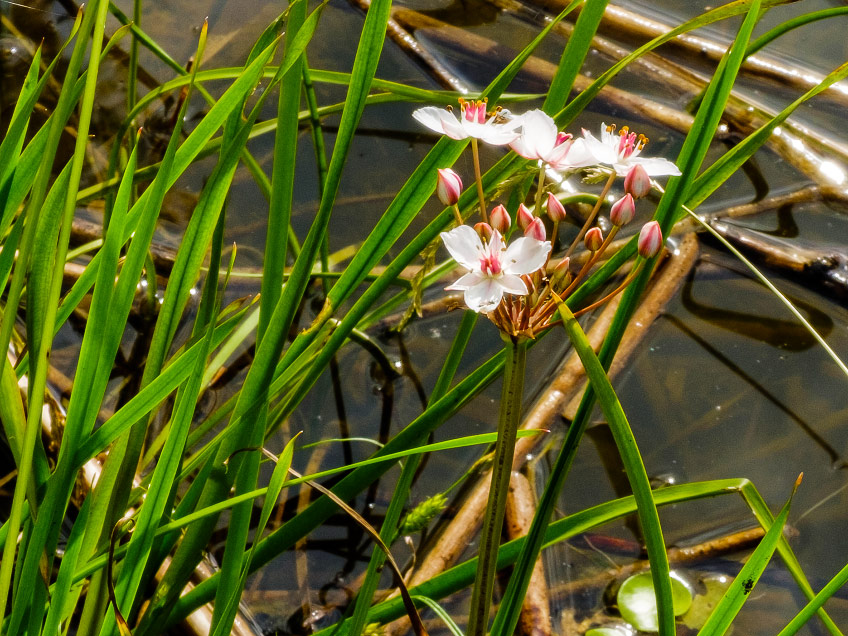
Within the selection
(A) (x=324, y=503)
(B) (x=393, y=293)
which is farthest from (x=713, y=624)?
(B) (x=393, y=293)

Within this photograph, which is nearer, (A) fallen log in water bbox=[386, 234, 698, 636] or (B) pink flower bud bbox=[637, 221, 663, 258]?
(B) pink flower bud bbox=[637, 221, 663, 258]

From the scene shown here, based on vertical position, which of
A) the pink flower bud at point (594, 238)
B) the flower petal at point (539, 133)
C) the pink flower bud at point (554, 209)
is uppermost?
the flower petal at point (539, 133)

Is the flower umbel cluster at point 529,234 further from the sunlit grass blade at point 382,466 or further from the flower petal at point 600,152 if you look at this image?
the sunlit grass blade at point 382,466

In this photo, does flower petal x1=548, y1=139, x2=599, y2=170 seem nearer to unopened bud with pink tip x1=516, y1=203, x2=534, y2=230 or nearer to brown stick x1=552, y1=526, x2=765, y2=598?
unopened bud with pink tip x1=516, y1=203, x2=534, y2=230

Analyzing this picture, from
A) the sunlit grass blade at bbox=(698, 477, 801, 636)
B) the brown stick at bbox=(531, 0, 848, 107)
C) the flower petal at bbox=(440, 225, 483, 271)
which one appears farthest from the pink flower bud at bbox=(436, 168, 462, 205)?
the brown stick at bbox=(531, 0, 848, 107)

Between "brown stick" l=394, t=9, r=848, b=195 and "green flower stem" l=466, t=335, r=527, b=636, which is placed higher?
"brown stick" l=394, t=9, r=848, b=195

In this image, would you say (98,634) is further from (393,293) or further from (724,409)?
(724,409)

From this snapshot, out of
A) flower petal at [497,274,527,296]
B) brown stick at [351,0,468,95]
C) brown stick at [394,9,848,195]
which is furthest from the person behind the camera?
brown stick at [351,0,468,95]

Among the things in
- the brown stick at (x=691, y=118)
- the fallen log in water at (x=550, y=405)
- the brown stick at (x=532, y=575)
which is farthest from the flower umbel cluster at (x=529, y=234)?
the brown stick at (x=691, y=118)
